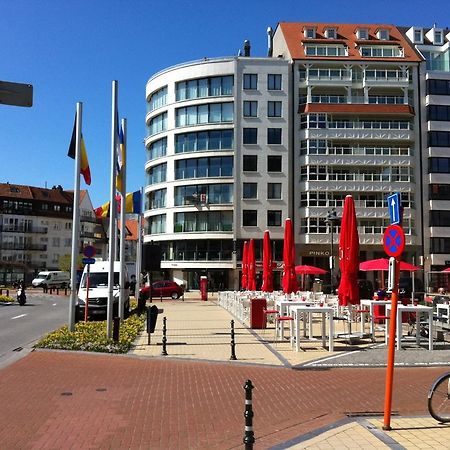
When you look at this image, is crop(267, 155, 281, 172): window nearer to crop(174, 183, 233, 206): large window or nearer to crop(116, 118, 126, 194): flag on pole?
crop(174, 183, 233, 206): large window

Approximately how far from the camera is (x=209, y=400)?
880 centimetres

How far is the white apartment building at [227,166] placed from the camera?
58188 mm

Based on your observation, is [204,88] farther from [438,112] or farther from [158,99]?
[438,112]

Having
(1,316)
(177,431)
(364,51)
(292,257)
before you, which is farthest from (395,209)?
(364,51)

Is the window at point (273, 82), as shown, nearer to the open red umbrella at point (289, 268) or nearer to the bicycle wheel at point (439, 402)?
the open red umbrella at point (289, 268)

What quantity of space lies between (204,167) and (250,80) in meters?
10.3

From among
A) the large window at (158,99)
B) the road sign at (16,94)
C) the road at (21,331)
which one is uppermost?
the large window at (158,99)

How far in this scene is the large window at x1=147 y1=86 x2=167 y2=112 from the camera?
63.1 metres

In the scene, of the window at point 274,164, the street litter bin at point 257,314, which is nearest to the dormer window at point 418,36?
the window at point 274,164

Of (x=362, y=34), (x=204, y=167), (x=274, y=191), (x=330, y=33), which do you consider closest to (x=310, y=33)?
(x=330, y=33)

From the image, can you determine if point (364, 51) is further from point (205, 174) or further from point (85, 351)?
point (85, 351)

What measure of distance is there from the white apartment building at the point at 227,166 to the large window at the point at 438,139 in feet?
47.3

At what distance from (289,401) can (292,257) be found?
1275 cm

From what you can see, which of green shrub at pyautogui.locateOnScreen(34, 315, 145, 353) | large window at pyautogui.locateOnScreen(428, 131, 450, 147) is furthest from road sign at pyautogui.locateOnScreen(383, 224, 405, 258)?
large window at pyautogui.locateOnScreen(428, 131, 450, 147)
